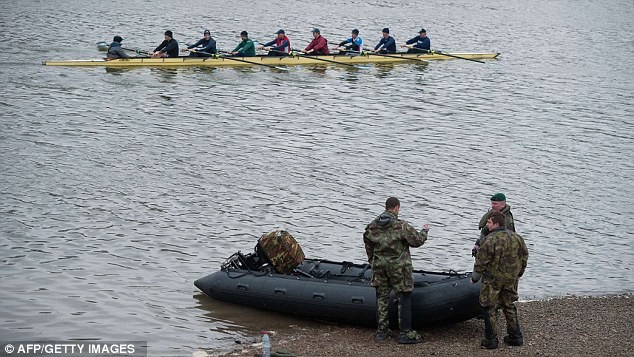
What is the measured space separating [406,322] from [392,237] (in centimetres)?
119

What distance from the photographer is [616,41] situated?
1870 inches

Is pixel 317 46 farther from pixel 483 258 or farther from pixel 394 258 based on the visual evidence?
pixel 483 258

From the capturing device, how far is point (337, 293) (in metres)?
13.4

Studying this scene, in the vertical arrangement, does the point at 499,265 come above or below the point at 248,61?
below

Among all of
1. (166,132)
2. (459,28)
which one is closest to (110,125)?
(166,132)

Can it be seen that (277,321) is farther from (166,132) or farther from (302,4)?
(302,4)

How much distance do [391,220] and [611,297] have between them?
17.1 feet

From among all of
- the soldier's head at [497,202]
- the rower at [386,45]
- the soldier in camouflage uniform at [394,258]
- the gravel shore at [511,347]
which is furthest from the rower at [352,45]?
the soldier in camouflage uniform at [394,258]

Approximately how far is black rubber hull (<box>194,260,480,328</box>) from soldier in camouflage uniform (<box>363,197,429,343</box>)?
24 centimetres

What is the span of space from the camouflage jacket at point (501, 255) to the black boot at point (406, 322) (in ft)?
3.69

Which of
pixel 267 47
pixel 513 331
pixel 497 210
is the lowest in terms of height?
pixel 513 331

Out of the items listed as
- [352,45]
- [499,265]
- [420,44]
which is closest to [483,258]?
[499,265]

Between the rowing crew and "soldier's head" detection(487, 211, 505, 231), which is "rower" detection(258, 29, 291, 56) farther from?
"soldier's head" detection(487, 211, 505, 231)

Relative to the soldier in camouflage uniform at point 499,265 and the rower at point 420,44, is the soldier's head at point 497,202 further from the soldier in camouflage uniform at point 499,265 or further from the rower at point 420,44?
the rower at point 420,44
